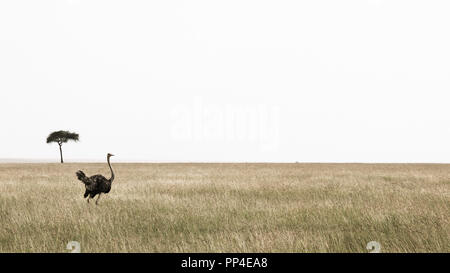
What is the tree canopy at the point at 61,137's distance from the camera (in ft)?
258

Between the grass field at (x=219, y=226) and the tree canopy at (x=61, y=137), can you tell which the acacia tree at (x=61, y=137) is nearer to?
the tree canopy at (x=61, y=137)

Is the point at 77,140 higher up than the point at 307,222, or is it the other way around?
the point at 77,140

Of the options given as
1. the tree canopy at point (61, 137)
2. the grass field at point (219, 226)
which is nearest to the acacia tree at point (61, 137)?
the tree canopy at point (61, 137)

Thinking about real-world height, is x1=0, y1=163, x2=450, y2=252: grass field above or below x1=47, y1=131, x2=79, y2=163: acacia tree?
below

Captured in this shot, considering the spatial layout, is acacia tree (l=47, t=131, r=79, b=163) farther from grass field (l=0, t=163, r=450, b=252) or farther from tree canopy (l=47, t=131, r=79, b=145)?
grass field (l=0, t=163, r=450, b=252)

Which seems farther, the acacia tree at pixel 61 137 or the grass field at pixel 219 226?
the acacia tree at pixel 61 137

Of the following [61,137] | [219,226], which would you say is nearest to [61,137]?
[61,137]

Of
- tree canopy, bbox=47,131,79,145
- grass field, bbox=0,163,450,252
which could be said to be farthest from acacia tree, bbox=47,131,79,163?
grass field, bbox=0,163,450,252

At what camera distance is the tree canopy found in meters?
78.6

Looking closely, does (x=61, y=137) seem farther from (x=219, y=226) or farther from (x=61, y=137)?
(x=219, y=226)
